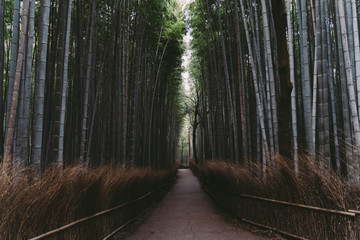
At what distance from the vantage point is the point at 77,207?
224cm

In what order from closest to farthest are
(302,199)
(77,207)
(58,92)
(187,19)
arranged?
(77,207) → (302,199) → (58,92) → (187,19)

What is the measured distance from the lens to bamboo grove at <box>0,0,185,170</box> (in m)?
2.38

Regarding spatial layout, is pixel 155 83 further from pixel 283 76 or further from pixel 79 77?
pixel 283 76

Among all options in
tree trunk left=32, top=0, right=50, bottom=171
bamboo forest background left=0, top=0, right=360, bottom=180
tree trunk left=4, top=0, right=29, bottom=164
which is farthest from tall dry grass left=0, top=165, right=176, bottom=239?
bamboo forest background left=0, top=0, right=360, bottom=180

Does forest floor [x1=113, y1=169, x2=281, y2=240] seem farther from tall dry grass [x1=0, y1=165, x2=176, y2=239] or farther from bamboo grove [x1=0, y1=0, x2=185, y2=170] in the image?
bamboo grove [x1=0, y1=0, x2=185, y2=170]

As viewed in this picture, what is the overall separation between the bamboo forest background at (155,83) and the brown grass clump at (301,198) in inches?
5.4

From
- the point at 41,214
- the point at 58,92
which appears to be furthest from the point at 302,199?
the point at 58,92

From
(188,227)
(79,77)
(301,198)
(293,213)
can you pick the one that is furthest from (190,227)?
(79,77)

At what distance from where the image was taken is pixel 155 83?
7.00 m

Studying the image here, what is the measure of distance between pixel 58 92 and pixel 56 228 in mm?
1341

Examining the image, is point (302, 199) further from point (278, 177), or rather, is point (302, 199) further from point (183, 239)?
point (183, 239)

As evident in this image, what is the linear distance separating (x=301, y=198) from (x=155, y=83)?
5168mm

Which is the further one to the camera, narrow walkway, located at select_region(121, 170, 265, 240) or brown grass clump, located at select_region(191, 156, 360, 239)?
narrow walkway, located at select_region(121, 170, 265, 240)

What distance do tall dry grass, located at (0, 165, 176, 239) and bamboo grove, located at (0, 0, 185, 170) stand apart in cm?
24
